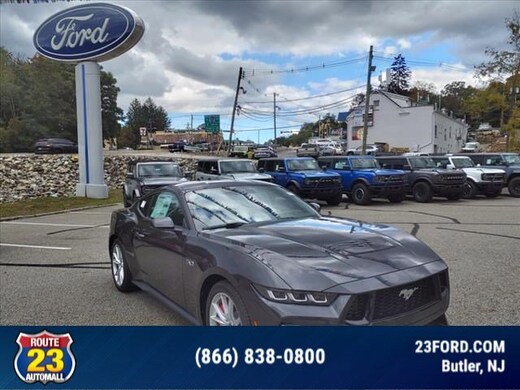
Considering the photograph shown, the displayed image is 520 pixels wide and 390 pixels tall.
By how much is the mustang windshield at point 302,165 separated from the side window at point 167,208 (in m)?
11.4

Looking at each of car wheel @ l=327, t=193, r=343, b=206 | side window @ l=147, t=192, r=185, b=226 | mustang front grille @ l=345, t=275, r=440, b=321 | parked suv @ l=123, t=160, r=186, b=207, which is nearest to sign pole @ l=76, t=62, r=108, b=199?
parked suv @ l=123, t=160, r=186, b=207

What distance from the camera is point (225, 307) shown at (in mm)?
3244

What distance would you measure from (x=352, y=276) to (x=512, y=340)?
1027mm

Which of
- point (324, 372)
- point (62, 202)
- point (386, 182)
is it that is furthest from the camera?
point (62, 202)

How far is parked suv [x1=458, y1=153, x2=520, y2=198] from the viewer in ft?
58.4

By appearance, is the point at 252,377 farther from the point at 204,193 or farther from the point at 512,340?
the point at 204,193

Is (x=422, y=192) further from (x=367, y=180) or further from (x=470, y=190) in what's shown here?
(x=470, y=190)

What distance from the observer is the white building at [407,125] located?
5038 cm

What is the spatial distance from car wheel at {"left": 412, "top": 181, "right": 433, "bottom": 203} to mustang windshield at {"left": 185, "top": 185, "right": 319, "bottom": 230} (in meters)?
12.6

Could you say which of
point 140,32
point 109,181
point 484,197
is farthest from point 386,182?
point 109,181

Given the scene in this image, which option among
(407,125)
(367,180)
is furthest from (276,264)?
(407,125)

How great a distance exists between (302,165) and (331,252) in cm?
1356

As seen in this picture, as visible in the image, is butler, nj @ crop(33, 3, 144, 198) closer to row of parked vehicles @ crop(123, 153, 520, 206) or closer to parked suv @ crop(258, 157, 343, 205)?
row of parked vehicles @ crop(123, 153, 520, 206)

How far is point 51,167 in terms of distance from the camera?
27.1 m
